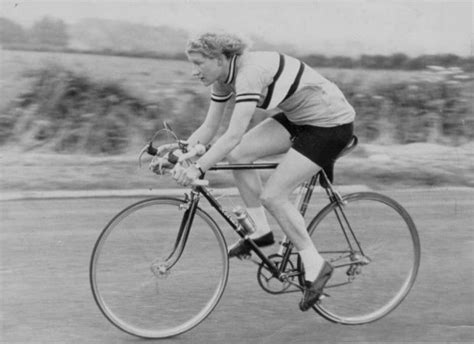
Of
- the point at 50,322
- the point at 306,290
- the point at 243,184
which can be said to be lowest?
the point at 50,322

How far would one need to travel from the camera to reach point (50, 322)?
507 cm

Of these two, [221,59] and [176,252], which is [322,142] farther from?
[176,252]

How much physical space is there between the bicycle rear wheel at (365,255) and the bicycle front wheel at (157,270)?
2.04 ft

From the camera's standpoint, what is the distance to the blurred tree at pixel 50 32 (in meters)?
10.8

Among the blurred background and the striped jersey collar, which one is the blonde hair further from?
the blurred background

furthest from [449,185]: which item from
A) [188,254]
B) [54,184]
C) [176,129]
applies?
[188,254]

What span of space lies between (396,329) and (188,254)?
126 cm

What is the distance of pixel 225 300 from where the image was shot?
546 centimetres

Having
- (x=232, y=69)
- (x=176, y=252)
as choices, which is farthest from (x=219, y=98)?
(x=176, y=252)

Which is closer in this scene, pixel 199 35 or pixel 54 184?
pixel 199 35

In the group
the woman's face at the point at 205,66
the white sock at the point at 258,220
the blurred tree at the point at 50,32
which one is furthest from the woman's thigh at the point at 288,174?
the blurred tree at the point at 50,32

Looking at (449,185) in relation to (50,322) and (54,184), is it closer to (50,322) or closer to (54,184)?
(54,184)

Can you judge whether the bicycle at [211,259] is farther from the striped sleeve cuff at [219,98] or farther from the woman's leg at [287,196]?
the striped sleeve cuff at [219,98]

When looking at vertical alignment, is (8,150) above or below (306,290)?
below
